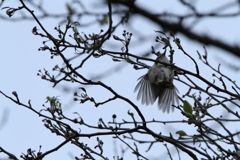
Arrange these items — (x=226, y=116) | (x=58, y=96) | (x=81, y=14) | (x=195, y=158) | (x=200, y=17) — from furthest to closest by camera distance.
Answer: (x=58, y=96)
(x=226, y=116)
(x=195, y=158)
(x=81, y=14)
(x=200, y=17)

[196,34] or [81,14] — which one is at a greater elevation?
[81,14]

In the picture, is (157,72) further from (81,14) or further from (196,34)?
(196,34)

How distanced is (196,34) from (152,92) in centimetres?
305

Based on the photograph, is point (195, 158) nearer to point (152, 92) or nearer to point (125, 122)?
point (125, 122)

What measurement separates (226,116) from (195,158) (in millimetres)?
501

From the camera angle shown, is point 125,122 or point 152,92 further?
point 152,92

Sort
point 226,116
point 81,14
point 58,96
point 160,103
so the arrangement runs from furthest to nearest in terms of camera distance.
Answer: point 160,103 < point 58,96 < point 226,116 < point 81,14

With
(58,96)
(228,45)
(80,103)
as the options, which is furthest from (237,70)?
(58,96)

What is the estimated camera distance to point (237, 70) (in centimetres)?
203

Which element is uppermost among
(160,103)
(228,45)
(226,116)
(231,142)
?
(160,103)

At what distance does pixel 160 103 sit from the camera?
14.0ft

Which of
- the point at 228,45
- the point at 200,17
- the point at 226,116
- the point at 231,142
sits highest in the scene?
the point at 226,116

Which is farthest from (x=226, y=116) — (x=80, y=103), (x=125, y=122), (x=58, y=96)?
(x=58, y=96)

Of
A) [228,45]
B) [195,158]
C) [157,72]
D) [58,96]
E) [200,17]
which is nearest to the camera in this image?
[228,45]
